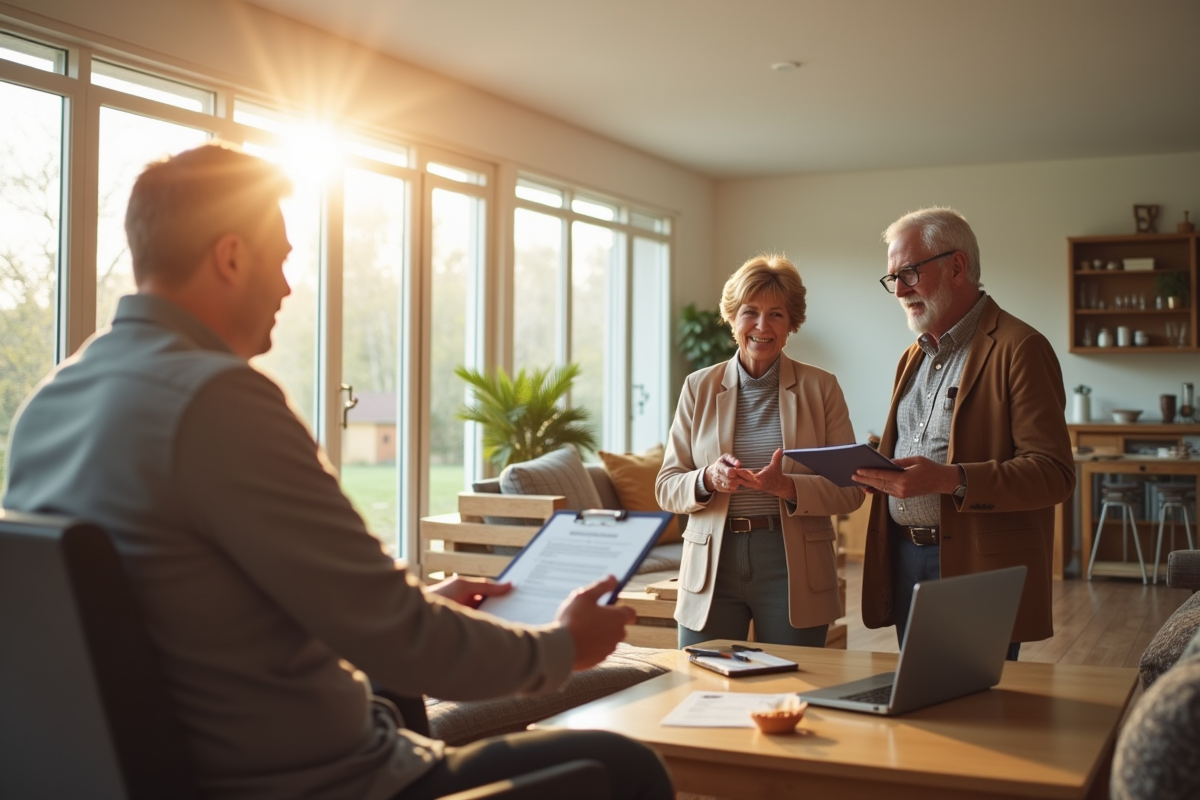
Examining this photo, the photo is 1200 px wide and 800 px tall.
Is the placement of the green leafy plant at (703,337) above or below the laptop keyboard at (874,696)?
above

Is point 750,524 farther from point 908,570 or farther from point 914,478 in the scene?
point 914,478

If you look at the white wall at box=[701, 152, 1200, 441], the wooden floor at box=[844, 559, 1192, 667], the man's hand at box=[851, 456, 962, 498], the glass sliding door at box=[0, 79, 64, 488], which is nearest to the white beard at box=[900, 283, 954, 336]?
the man's hand at box=[851, 456, 962, 498]

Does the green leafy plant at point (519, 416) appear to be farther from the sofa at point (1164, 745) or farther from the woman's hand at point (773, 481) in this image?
the sofa at point (1164, 745)

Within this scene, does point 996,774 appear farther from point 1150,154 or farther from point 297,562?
point 1150,154

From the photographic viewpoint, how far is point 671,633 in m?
4.37

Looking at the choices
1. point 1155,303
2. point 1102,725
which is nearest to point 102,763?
point 1102,725

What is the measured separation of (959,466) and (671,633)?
6.89 feet

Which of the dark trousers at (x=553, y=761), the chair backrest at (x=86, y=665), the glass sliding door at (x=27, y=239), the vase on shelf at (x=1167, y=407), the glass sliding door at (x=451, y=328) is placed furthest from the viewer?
the vase on shelf at (x=1167, y=407)

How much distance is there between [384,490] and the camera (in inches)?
248

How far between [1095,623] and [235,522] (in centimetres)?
581

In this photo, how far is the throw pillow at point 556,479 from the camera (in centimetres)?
528

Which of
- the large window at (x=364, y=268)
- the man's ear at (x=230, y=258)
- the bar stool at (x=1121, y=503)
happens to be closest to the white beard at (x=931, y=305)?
the man's ear at (x=230, y=258)

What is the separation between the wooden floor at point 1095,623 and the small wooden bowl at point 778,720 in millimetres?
2720

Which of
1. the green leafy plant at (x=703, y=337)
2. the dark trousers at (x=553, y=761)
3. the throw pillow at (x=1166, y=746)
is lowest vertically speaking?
the dark trousers at (x=553, y=761)
